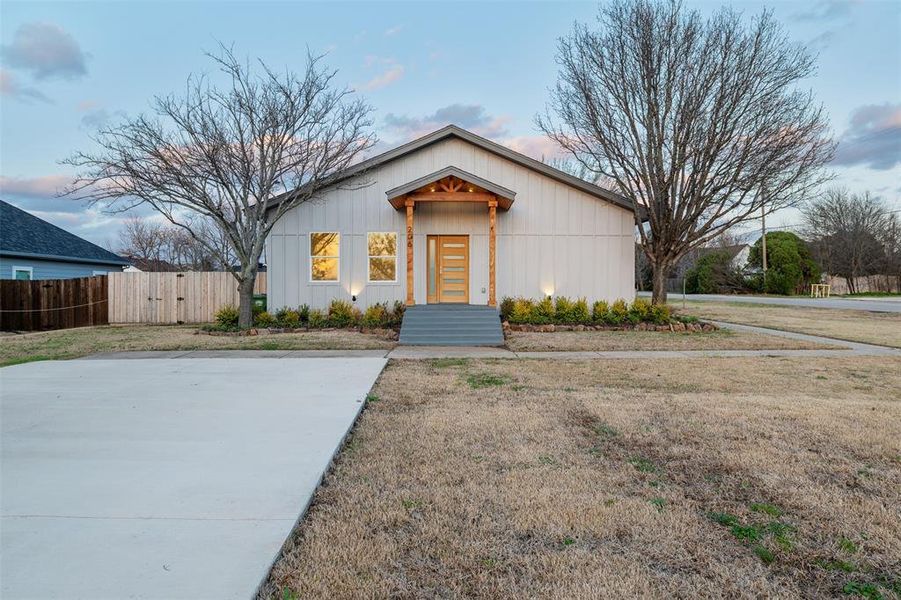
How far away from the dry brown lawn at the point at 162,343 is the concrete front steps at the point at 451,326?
867 millimetres

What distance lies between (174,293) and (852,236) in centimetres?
4883

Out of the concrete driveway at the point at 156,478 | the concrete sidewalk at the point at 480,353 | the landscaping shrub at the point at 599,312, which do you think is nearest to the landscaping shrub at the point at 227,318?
the concrete sidewalk at the point at 480,353

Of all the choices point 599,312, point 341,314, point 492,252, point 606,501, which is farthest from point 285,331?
point 606,501

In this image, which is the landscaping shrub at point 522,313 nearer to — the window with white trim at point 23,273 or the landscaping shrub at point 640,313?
the landscaping shrub at point 640,313

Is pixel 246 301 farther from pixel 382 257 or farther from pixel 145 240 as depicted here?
pixel 145 240

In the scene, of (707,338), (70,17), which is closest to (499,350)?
(707,338)

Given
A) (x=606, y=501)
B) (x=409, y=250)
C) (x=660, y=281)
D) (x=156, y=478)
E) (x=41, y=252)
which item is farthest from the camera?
(x=41, y=252)

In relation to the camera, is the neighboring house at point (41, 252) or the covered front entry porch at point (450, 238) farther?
the neighboring house at point (41, 252)

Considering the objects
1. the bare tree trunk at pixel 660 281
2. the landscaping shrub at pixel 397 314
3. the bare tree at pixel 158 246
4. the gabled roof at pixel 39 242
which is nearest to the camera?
the landscaping shrub at pixel 397 314

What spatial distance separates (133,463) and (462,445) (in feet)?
8.18

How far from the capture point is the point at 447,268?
1431 cm

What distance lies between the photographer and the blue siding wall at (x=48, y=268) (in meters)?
16.4

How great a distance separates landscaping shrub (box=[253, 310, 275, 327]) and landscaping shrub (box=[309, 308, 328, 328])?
106 cm

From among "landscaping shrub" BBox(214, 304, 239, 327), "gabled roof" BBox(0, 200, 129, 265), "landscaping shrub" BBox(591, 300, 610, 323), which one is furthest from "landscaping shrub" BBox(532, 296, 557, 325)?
"gabled roof" BBox(0, 200, 129, 265)
